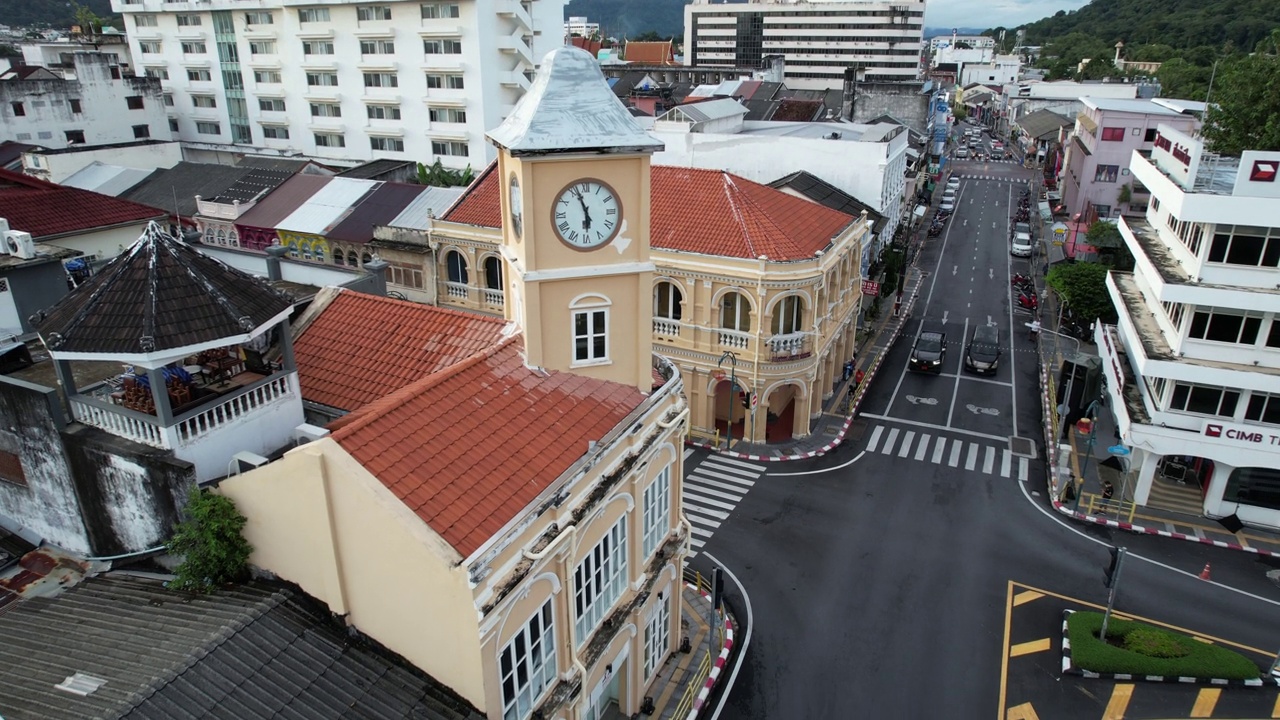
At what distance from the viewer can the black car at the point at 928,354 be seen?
48.2m

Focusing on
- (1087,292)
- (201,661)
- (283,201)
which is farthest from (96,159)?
(1087,292)

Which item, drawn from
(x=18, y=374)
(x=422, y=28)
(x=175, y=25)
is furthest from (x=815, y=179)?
(x=175, y=25)

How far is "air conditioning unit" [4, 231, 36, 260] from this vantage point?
25.0 meters

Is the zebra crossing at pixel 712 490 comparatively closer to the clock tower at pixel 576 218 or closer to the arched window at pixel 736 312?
the arched window at pixel 736 312

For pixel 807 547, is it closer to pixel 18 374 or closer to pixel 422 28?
pixel 18 374

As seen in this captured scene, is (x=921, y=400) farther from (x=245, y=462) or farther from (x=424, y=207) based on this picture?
(x=245, y=462)

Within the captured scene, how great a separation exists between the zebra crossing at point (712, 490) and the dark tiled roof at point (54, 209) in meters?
26.5

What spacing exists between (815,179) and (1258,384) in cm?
Result: 3122

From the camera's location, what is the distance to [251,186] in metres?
52.9

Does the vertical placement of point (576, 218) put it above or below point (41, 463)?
above

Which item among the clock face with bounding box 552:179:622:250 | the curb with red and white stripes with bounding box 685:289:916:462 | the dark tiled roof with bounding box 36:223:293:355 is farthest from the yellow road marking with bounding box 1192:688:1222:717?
the dark tiled roof with bounding box 36:223:293:355

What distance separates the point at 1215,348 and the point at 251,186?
5537 centimetres

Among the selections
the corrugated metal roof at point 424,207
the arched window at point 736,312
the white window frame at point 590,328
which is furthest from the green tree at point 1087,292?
the white window frame at point 590,328

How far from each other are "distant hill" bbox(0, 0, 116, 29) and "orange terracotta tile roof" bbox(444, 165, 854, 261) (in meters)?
166
